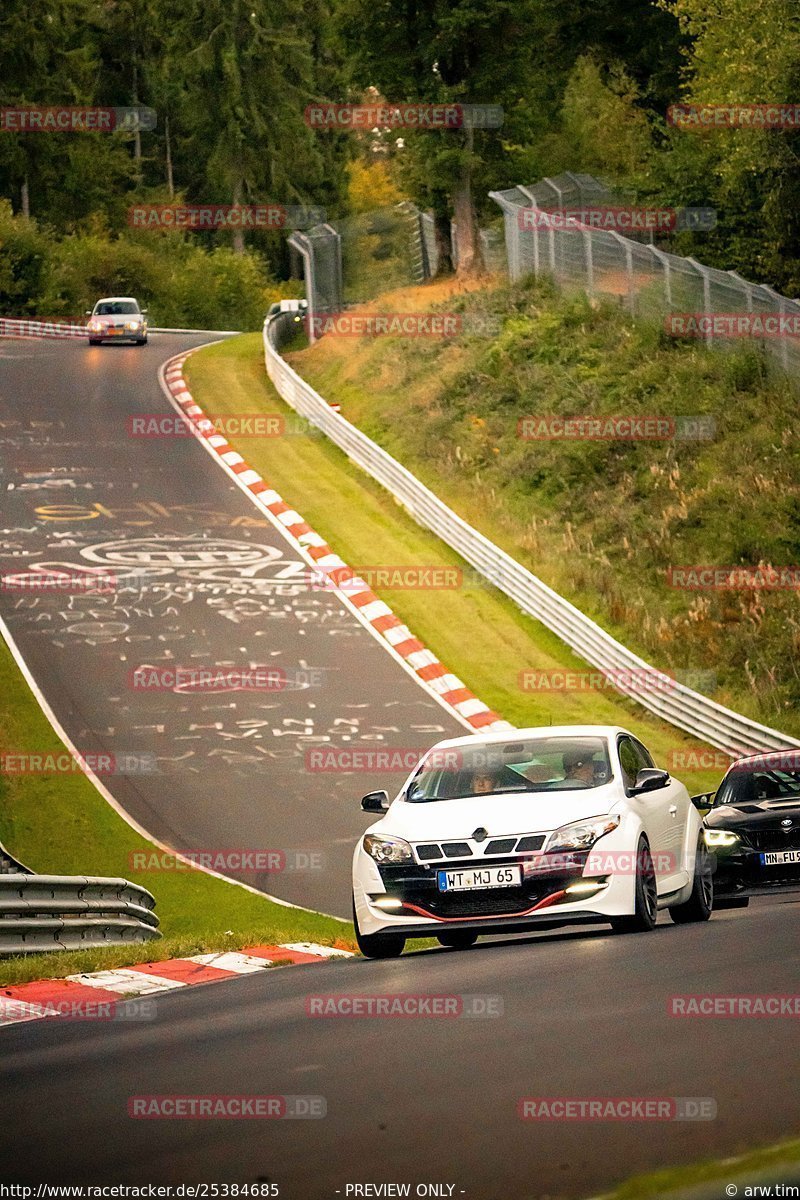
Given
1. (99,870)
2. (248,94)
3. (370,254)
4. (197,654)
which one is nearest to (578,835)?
(99,870)

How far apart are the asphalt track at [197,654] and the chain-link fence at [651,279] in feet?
31.7

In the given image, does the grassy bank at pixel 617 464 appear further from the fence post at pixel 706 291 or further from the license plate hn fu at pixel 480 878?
the license plate hn fu at pixel 480 878

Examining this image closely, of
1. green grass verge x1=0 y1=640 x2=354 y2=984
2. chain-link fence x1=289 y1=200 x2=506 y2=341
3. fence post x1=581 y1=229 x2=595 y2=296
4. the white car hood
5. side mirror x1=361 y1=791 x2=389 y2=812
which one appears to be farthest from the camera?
chain-link fence x1=289 y1=200 x2=506 y2=341

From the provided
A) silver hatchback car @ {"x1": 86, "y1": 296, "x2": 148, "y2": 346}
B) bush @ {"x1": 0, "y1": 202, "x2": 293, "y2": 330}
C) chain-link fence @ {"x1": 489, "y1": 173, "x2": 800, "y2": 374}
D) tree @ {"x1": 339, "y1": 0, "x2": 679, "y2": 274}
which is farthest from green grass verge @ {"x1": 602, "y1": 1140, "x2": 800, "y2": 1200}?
bush @ {"x1": 0, "y1": 202, "x2": 293, "y2": 330}

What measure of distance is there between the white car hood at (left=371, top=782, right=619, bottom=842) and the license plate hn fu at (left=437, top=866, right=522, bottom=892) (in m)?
0.21

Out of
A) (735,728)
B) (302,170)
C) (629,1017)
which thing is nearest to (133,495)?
(735,728)

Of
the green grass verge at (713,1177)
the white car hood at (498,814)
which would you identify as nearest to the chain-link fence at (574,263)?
the white car hood at (498,814)

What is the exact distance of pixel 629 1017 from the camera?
25.6 feet

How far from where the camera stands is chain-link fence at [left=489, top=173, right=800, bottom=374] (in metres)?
35.0

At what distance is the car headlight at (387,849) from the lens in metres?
11.5

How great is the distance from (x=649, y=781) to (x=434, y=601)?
59.4ft

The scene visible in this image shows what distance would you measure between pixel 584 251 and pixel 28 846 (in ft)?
82.2

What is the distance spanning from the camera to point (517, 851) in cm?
1129

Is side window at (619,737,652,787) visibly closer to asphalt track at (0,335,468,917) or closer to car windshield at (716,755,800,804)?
car windshield at (716,755,800,804)
